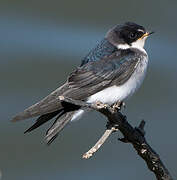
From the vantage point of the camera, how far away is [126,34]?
361 centimetres

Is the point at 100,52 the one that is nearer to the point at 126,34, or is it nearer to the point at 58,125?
the point at 126,34

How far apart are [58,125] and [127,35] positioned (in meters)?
0.65

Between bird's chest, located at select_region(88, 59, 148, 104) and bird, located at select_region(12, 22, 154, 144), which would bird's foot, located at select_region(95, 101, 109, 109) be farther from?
bird's chest, located at select_region(88, 59, 148, 104)

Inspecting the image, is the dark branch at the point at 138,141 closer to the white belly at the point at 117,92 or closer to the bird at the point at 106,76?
the bird at the point at 106,76

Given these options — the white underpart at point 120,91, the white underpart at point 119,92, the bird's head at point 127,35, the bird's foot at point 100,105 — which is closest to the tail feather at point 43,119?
the white underpart at point 119,92

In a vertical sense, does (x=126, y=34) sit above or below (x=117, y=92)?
above

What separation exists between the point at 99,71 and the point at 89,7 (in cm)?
205

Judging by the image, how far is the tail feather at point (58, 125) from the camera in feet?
10.4

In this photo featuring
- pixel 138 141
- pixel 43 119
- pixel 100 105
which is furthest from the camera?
pixel 43 119

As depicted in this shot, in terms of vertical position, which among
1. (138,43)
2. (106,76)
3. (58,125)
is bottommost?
(58,125)

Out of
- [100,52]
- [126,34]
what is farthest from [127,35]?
[100,52]

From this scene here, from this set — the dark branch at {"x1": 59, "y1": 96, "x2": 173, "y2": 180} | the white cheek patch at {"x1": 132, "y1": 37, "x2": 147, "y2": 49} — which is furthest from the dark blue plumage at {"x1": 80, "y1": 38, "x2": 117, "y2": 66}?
the dark branch at {"x1": 59, "y1": 96, "x2": 173, "y2": 180}

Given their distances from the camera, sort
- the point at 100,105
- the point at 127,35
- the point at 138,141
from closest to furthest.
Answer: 1. the point at 100,105
2. the point at 138,141
3. the point at 127,35

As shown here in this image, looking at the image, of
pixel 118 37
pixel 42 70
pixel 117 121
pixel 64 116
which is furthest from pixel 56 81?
pixel 117 121
